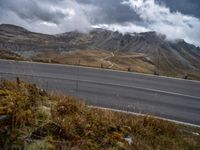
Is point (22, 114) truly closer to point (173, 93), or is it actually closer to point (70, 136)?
point (70, 136)

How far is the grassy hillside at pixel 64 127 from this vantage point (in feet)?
17.6

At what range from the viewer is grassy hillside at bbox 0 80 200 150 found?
5.37m

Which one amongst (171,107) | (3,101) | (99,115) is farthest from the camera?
(171,107)

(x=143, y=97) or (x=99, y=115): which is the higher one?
(x=99, y=115)

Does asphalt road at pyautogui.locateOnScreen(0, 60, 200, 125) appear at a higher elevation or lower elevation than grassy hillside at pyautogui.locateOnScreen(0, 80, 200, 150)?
lower

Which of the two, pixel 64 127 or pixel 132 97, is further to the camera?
pixel 132 97

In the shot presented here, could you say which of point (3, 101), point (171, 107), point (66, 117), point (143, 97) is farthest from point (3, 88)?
point (143, 97)

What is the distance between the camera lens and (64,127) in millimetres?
5887

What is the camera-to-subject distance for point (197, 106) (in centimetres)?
1606

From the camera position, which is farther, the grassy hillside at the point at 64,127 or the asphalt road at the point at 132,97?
Answer: the asphalt road at the point at 132,97

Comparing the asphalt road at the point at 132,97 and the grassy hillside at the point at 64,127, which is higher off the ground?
the grassy hillside at the point at 64,127

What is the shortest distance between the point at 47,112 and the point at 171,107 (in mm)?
9258

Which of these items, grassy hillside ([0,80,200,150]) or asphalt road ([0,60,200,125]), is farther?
asphalt road ([0,60,200,125])

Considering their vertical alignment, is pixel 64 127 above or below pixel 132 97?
above
